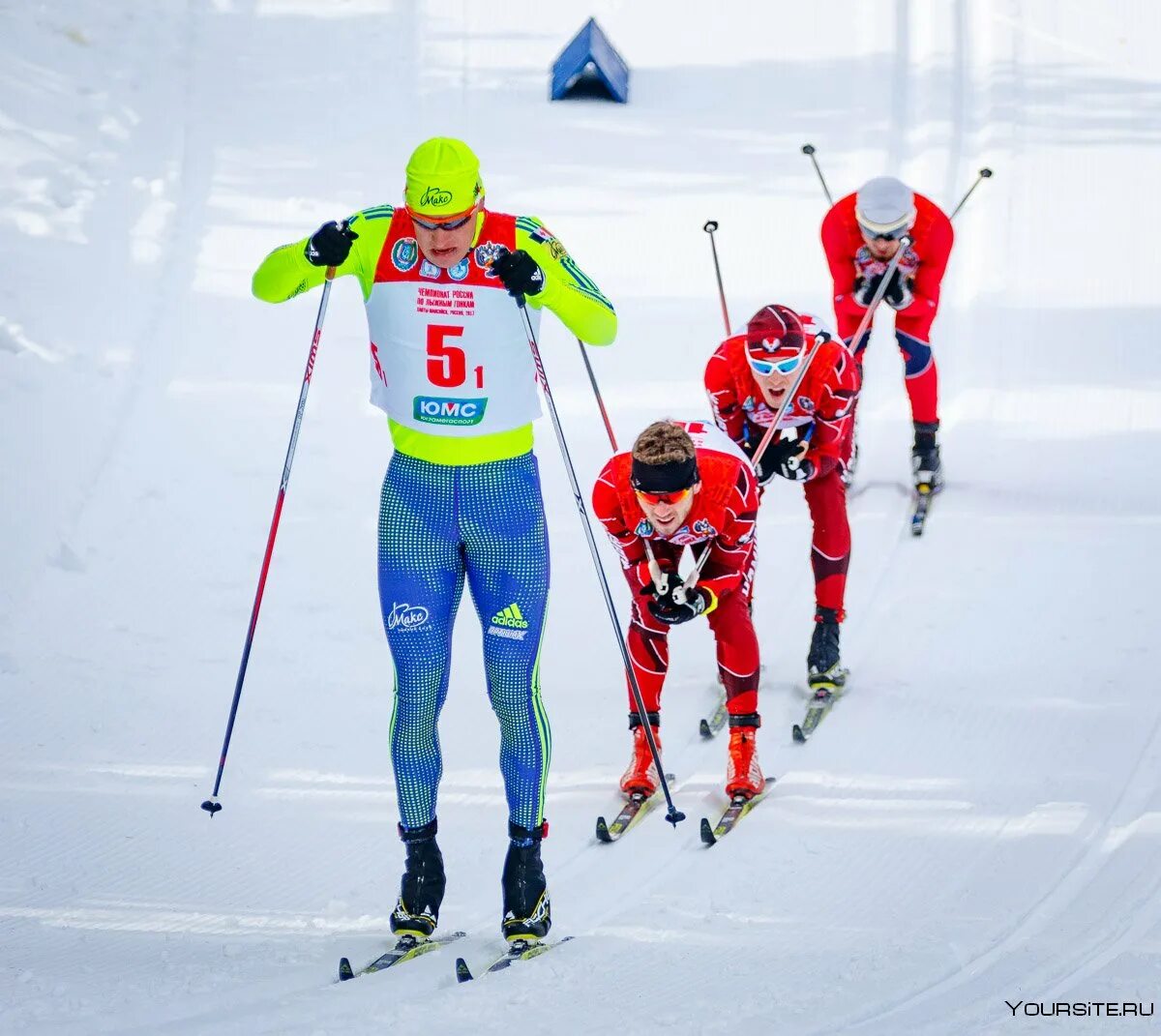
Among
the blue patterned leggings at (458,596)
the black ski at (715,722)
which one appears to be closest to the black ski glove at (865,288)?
the black ski at (715,722)

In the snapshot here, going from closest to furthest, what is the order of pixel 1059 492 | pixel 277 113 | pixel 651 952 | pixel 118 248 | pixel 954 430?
pixel 651 952
pixel 1059 492
pixel 954 430
pixel 118 248
pixel 277 113

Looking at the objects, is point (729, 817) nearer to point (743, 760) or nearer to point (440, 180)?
point (743, 760)

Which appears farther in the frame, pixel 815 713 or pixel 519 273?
pixel 815 713

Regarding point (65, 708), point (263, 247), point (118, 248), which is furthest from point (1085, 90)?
point (65, 708)

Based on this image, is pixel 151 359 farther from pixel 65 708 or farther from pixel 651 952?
pixel 651 952

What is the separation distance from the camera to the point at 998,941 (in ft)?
14.8

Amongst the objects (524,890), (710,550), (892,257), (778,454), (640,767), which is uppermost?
(892,257)

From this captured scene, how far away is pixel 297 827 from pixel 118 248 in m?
5.67

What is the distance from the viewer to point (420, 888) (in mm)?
4555

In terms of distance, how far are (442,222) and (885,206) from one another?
3.46 meters

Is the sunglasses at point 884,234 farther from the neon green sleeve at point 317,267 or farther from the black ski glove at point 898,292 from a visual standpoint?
the neon green sleeve at point 317,267

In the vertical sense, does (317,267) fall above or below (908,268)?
below

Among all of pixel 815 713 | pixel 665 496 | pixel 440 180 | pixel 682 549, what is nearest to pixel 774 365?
pixel 682 549

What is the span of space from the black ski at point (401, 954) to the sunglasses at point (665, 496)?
1341 mm
